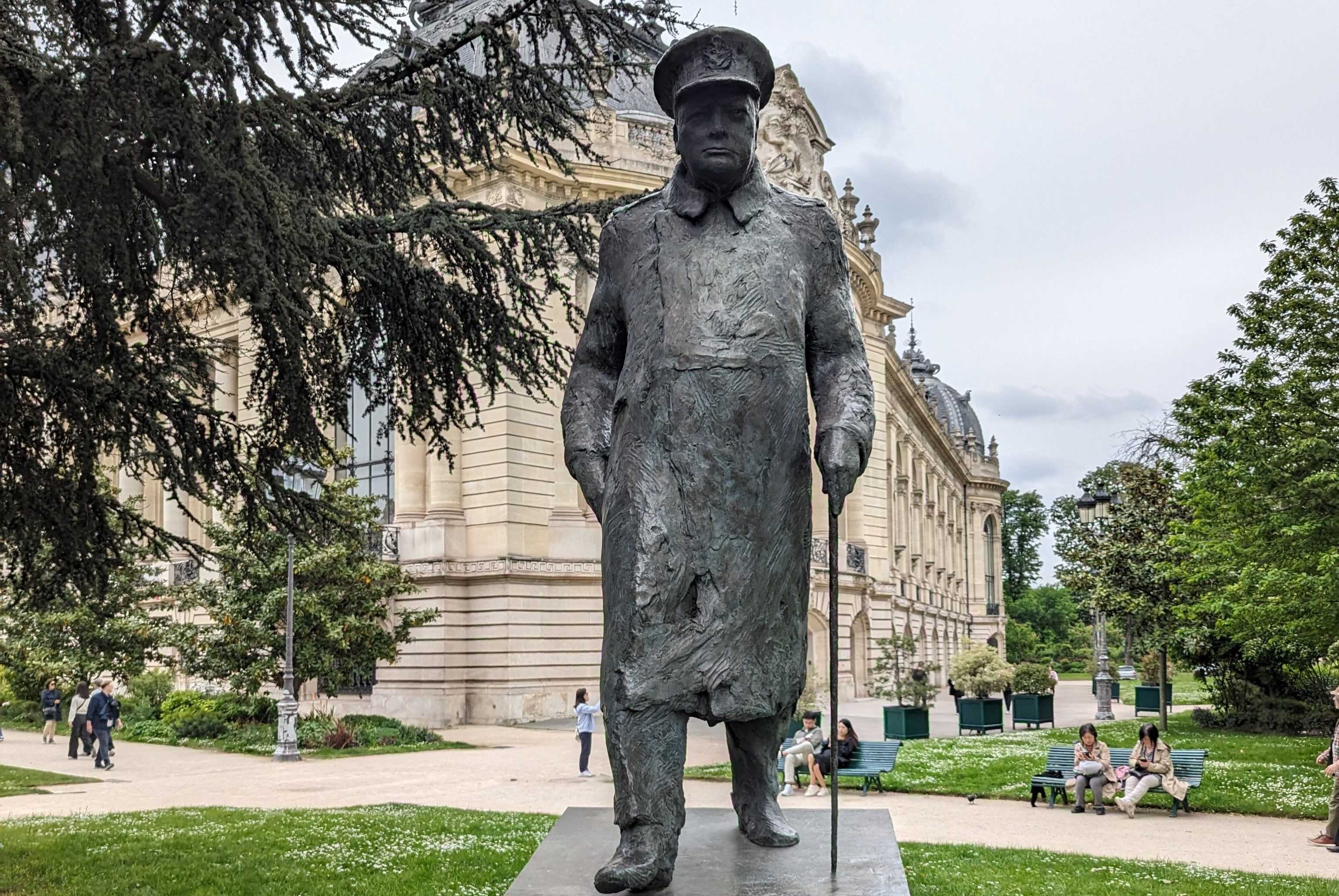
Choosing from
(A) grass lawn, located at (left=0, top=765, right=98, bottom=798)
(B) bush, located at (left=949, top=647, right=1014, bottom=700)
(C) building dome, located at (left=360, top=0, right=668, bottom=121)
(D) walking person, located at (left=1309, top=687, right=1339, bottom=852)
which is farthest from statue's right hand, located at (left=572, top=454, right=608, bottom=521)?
(B) bush, located at (left=949, top=647, right=1014, bottom=700)

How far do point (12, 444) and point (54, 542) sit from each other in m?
0.89

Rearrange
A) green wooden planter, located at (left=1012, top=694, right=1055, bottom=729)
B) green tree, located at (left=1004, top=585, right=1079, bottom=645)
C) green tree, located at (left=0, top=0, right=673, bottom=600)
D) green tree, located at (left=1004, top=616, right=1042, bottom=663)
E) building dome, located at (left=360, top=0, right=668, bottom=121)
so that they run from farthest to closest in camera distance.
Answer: green tree, located at (left=1004, top=585, right=1079, bottom=645)
green tree, located at (left=1004, top=616, right=1042, bottom=663)
building dome, located at (left=360, top=0, right=668, bottom=121)
green wooden planter, located at (left=1012, top=694, right=1055, bottom=729)
green tree, located at (left=0, top=0, right=673, bottom=600)

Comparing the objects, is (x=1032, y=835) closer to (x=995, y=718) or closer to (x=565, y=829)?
(x=565, y=829)

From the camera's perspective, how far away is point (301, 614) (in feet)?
81.6

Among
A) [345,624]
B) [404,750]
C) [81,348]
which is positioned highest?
[81,348]

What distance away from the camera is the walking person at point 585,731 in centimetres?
1938

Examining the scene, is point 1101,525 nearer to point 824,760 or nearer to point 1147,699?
point 1147,699

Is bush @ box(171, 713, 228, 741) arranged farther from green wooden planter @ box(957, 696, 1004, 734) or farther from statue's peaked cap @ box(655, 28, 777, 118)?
statue's peaked cap @ box(655, 28, 777, 118)

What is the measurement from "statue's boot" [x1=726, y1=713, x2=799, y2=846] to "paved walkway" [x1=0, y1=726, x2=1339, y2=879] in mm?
5748

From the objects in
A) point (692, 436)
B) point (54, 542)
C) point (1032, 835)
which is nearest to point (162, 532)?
point (54, 542)

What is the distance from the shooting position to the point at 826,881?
4398 mm

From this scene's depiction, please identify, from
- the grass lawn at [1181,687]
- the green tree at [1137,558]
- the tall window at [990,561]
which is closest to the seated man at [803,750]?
the green tree at [1137,558]

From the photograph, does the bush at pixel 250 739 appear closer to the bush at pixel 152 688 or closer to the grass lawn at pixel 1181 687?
the bush at pixel 152 688

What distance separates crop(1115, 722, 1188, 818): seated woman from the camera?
15078 millimetres
